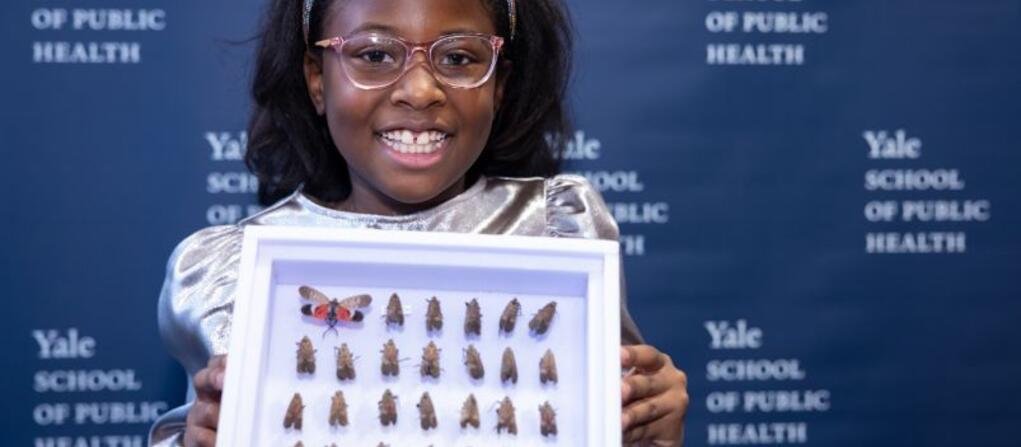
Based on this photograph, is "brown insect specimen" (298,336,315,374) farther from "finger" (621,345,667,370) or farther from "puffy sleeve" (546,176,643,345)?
"puffy sleeve" (546,176,643,345)

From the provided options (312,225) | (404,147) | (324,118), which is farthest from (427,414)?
(324,118)

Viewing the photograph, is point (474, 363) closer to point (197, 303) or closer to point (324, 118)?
point (197, 303)

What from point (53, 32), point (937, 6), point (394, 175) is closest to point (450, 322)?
point (394, 175)

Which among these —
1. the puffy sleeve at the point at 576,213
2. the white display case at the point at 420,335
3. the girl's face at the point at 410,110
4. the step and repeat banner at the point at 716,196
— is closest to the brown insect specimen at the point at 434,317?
the white display case at the point at 420,335

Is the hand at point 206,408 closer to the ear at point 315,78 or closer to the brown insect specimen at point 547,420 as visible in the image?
the brown insect specimen at point 547,420

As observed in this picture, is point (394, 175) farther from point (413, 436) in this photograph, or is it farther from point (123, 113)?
point (123, 113)
